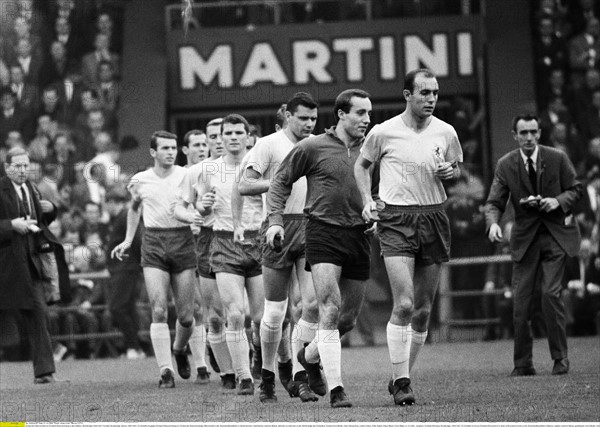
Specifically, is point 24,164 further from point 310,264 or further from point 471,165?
point 471,165

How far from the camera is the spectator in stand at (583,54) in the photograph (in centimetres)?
2169

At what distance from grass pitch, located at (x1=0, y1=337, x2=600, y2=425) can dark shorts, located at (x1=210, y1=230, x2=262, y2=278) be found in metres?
1.02

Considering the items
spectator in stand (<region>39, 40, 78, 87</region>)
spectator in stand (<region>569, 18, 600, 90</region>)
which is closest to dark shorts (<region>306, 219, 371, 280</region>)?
spectator in stand (<region>569, 18, 600, 90</region>)

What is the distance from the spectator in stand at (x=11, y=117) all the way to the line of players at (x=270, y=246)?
31.5 ft

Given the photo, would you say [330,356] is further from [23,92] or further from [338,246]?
[23,92]

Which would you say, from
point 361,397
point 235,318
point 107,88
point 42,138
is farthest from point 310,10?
point 361,397

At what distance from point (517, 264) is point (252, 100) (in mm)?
10477

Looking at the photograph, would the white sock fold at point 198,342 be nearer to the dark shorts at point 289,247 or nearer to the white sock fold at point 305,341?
the white sock fold at point 305,341

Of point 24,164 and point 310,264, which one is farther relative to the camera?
point 24,164

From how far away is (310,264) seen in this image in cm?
963

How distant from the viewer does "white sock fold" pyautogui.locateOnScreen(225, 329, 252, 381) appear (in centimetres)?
1125

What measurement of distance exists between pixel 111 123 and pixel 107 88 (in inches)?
25.0

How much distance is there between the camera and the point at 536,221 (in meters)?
12.7

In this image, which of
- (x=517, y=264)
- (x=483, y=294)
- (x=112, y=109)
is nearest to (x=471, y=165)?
(x=483, y=294)
